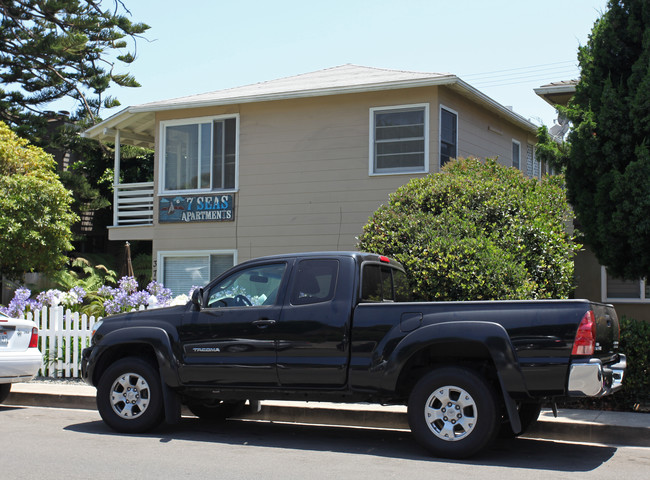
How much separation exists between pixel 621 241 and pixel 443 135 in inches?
276

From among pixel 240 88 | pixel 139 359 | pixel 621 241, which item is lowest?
pixel 139 359

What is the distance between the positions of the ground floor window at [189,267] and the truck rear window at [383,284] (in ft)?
30.6

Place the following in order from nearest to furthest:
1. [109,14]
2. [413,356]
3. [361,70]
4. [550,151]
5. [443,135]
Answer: [413,356] → [550,151] → [443,135] → [361,70] → [109,14]

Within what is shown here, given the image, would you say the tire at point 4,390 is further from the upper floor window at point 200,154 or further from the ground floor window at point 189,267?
the upper floor window at point 200,154

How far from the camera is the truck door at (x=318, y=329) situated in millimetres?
7391

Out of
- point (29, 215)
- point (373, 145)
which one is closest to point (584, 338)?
point (373, 145)

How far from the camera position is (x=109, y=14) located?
2586 cm

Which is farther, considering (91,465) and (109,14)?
(109,14)

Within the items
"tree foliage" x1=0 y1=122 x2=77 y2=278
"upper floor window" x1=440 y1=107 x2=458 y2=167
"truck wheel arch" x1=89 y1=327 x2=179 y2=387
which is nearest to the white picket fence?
"truck wheel arch" x1=89 y1=327 x2=179 y2=387

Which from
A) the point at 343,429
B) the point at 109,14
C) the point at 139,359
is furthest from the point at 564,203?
the point at 109,14

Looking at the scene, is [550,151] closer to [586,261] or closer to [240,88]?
[586,261]

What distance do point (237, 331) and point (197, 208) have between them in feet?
34.7

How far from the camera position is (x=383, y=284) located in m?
8.35

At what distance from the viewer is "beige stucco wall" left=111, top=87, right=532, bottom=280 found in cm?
1639
